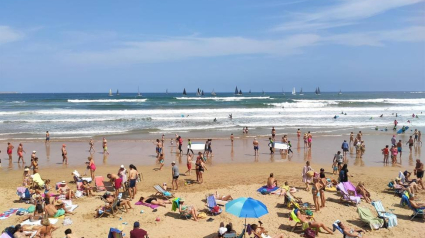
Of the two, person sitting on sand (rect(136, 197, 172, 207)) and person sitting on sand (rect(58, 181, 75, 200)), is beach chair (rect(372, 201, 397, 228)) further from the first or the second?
person sitting on sand (rect(58, 181, 75, 200))

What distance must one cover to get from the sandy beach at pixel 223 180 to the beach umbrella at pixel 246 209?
117 cm

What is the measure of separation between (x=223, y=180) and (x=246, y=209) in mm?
5434

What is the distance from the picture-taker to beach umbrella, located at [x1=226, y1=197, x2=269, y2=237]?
7891mm

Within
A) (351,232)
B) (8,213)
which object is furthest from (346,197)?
(8,213)

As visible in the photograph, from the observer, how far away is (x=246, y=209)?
8.00 metres

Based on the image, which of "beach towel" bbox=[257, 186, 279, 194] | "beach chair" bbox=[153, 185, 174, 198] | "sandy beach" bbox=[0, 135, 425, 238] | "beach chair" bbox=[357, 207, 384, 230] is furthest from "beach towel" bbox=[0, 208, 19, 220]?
"beach chair" bbox=[357, 207, 384, 230]

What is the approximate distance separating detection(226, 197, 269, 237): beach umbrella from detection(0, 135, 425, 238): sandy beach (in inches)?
46.0

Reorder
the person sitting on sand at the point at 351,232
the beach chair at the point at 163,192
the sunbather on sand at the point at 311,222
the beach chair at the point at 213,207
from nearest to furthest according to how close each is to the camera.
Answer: the person sitting on sand at the point at 351,232 < the sunbather on sand at the point at 311,222 < the beach chair at the point at 213,207 < the beach chair at the point at 163,192

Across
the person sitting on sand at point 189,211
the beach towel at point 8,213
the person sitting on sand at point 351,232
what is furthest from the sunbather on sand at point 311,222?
the beach towel at point 8,213

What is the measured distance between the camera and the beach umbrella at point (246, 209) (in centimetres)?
789

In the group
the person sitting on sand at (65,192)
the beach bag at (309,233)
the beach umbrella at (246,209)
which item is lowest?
the beach bag at (309,233)

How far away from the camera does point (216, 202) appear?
10.6 m

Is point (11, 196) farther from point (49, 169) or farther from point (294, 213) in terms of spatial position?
point (294, 213)

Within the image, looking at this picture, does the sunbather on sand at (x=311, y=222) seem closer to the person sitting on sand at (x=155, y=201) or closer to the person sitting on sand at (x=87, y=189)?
the person sitting on sand at (x=155, y=201)
